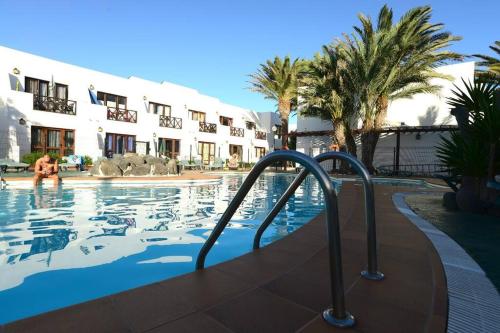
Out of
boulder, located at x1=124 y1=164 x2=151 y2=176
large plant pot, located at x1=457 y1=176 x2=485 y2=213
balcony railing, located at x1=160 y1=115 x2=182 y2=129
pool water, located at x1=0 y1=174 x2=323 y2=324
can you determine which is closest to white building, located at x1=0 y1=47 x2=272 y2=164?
balcony railing, located at x1=160 y1=115 x2=182 y2=129

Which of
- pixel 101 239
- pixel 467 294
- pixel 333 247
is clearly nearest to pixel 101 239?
pixel 101 239

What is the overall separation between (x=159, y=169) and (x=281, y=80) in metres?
16.0

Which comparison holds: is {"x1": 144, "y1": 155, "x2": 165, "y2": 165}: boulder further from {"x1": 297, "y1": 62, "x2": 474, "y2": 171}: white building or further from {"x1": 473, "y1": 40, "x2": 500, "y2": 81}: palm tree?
{"x1": 473, "y1": 40, "x2": 500, "y2": 81}: palm tree

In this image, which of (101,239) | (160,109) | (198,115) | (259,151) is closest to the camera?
(101,239)

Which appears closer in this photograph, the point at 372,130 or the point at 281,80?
the point at 372,130

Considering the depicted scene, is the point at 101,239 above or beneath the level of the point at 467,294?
beneath

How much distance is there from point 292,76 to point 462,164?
2303cm

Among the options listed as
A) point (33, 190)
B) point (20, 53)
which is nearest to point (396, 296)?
point (33, 190)

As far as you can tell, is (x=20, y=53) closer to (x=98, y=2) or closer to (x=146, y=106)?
(x=98, y=2)

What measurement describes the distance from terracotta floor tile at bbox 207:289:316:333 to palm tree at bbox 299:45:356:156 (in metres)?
20.5

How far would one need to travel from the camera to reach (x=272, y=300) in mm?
2217

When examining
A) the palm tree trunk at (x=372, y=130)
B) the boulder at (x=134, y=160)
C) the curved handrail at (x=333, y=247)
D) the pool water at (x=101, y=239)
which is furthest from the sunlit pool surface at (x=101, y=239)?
the palm tree trunk at (x=372, y=130)

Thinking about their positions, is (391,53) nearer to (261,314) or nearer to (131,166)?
(131,166)

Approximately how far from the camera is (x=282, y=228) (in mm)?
6121
